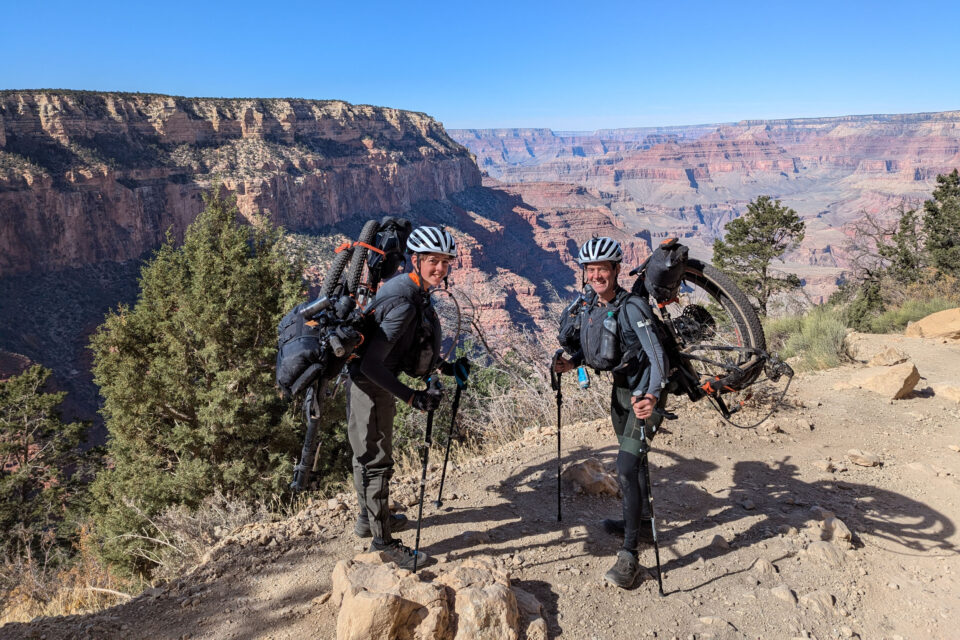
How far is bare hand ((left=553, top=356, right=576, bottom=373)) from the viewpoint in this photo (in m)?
4.28

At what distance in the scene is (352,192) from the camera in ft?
270

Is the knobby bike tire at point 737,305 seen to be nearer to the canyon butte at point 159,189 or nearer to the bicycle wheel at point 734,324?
the bicycle wheel at point 734,324

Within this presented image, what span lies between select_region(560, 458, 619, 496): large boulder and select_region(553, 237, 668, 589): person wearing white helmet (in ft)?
4.07

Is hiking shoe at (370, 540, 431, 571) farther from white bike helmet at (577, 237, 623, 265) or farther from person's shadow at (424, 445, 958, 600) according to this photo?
white bike helmet at (577, 237, 623, 265)

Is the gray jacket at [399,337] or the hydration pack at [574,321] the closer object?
the gray jacket at [399,337]

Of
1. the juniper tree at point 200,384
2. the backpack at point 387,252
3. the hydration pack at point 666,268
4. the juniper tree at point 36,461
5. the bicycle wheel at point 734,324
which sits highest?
the backpack at point 387,252

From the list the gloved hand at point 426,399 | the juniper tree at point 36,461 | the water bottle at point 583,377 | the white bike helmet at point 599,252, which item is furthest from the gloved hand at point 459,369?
the juniper tree at point 36,461

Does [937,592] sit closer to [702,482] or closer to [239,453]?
[702,482]

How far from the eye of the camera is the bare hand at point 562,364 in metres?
4.28

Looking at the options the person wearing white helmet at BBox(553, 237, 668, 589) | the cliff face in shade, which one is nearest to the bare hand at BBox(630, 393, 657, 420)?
the person wearing white helmet at BBox(553, 237, 668, 589)

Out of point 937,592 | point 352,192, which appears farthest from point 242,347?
point 352,192

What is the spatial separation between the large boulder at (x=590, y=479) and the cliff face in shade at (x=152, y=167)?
47.9 m

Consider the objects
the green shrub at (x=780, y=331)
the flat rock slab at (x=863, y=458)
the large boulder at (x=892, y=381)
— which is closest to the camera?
the flat rock slab at (x=863, y=458)

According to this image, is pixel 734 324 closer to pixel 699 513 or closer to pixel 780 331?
pixel 699 513
